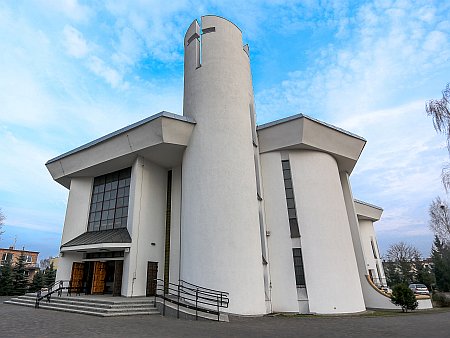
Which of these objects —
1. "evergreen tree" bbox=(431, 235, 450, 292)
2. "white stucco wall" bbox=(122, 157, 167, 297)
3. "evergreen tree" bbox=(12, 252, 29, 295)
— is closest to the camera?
"white stucco wall" bbox=(122, 157, 167, 297)

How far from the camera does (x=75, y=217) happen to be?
64.7 ft

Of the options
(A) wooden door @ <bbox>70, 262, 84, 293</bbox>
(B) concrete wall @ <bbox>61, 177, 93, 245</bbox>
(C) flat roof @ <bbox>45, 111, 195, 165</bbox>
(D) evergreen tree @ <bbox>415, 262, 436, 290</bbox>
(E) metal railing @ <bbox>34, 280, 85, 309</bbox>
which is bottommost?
(D) evergreen tree @ <bbox>415, 262, 436, 290</bbox>

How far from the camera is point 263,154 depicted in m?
17.5

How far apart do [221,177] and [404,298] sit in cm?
1154

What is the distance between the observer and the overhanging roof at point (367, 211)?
27.2m

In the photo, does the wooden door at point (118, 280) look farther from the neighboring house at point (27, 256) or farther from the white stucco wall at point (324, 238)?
the neighboring house at point (27, 256)

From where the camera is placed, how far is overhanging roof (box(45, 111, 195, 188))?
50.1ft

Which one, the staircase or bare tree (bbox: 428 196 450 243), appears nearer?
the staircase

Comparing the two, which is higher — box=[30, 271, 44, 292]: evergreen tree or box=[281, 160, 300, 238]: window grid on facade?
Result: box=[281, 160, 300, 238]: window grid on facade

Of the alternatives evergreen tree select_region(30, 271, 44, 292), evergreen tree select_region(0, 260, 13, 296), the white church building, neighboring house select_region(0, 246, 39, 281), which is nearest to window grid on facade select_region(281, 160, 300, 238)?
the white church building

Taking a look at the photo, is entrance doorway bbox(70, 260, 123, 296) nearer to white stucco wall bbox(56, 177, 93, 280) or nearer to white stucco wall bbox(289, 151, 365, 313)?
white stucco wall bbox(56, 177, 93, 280)

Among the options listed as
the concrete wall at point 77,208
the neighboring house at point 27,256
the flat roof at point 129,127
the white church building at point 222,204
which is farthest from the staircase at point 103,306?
the neighboring house at point 27,256

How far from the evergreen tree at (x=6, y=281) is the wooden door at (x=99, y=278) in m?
13.7

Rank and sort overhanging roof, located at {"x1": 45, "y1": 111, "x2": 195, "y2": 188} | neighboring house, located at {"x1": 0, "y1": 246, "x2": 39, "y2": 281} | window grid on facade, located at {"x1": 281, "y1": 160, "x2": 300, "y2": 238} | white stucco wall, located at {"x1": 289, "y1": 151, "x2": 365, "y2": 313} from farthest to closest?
neighboring house, located at {"x1": 0, "y1": 246, "x2": 39, "y2": 281} → window grid on facade, located at {"x1": 281, "y1": 160, "x2": 300, "y2": 238} → overhanging roof, located at {"x1": 45, "y1": 111, "x2": 195, "y2": 188} → white stucco wall, located at {"x1": 289, "y1": 151, "x2": 365, "y2": 313}
